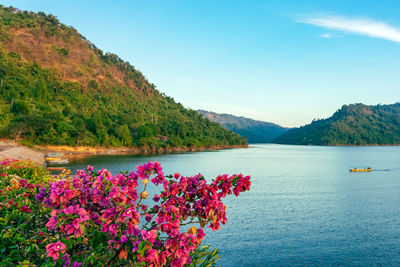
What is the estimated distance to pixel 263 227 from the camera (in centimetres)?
2225

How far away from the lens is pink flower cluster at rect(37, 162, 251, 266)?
430 cm

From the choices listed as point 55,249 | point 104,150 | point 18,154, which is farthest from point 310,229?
point 104,150

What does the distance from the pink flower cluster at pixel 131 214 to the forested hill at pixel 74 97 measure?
3345 inches

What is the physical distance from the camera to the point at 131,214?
14.4 feet

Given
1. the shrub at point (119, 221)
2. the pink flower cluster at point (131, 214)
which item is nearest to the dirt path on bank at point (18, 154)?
the shrub at point (119, 221)

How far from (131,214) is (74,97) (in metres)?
130

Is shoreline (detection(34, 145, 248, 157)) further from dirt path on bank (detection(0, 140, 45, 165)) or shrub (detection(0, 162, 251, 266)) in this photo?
shrub (detection(0, 162, 251, 266))

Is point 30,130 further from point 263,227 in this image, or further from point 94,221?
point 94,221

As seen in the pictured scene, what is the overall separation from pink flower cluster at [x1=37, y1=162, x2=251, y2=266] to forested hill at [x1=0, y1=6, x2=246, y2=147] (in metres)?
85.0

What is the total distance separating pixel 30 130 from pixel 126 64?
121 m

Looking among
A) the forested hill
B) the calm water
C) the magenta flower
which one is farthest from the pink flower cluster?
the forested hill

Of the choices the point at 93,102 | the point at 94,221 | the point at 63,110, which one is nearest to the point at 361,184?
the point at 94,221

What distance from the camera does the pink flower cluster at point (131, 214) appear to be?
14.1 ft

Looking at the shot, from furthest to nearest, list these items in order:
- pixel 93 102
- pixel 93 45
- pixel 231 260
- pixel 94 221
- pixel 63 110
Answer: pixel 93 45, pixel 93 102, pixel 63 110, pixel 231 260, pixel 94 221
